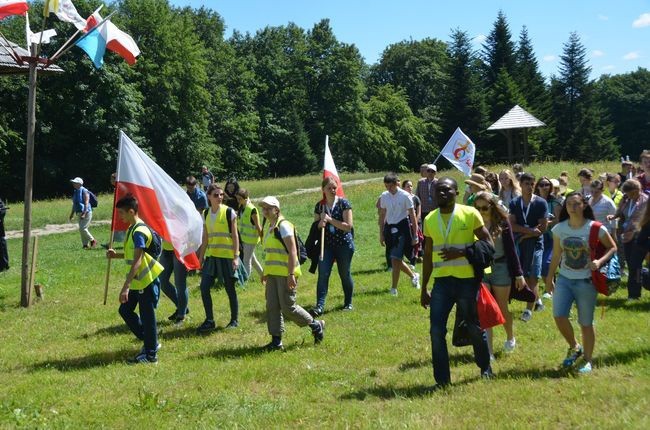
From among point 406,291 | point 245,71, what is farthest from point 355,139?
point 406,291

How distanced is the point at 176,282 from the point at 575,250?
585 centimetres

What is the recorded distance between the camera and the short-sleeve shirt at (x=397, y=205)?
11.5 m

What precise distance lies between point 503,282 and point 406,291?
445 centimetres

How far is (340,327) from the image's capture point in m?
9.64

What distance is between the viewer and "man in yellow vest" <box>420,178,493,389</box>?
6.32m

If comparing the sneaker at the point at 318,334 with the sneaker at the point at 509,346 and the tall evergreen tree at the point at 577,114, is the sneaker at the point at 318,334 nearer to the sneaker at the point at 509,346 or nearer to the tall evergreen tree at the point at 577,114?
the sneaker at the point at 509,346

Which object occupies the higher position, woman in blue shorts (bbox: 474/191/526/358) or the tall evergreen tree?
the tall evergreen tree

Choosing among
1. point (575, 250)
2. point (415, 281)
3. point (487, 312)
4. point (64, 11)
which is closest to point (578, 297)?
point (575, 250)

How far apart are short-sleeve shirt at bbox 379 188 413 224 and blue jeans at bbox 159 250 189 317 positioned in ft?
11.7

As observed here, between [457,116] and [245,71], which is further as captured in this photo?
[245,71]

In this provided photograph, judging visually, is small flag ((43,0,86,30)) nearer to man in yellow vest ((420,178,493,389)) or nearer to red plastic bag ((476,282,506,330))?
man in yellow vest ((420,178,493,389))

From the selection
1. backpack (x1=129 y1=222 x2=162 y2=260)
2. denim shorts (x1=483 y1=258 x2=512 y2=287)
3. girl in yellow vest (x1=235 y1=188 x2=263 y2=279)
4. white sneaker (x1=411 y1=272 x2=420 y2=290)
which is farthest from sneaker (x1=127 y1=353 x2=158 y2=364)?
white sneaker (x1=411 y1=272 x2=420 y2=290)

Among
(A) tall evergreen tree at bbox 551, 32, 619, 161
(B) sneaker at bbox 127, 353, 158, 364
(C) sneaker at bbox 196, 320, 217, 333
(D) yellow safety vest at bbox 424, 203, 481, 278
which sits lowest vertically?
(B) sneaker at bbox 127, 353, 158, 364

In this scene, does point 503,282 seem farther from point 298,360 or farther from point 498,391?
point 298,360
